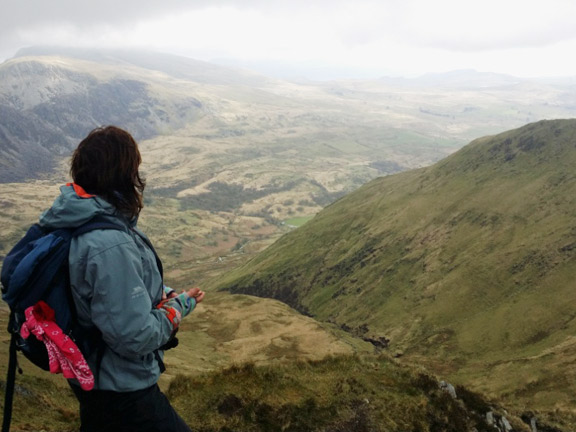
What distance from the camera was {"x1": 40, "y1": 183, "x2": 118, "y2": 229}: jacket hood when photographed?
20.8 ft

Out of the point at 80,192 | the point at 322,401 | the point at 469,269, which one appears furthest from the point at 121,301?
the point at 469,269

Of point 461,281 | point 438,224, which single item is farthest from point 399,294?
point 438,224

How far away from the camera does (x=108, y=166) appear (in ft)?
22.9

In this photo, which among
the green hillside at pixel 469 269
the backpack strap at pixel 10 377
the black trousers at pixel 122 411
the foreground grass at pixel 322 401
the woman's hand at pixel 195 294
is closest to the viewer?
the backpack strap at pixel 10 377

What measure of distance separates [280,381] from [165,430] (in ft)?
46.9

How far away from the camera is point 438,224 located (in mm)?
140250

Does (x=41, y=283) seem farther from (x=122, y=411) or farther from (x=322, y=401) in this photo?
(x=322, y=401)

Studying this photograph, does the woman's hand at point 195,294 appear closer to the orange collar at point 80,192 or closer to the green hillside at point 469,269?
the orange collar at point 80,192

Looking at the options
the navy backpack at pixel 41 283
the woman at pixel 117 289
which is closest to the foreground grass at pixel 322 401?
the woman at pixel 117 289

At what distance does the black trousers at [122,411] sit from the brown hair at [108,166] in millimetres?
3048

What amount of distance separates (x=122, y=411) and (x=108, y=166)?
13.5ft

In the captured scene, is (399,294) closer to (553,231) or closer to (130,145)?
(553,231)

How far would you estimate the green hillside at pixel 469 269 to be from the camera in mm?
73312

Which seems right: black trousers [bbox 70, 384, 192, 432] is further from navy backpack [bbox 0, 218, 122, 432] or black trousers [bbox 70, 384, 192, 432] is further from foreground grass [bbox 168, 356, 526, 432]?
foreground grass [bbox 168, 356, 526, 432]
